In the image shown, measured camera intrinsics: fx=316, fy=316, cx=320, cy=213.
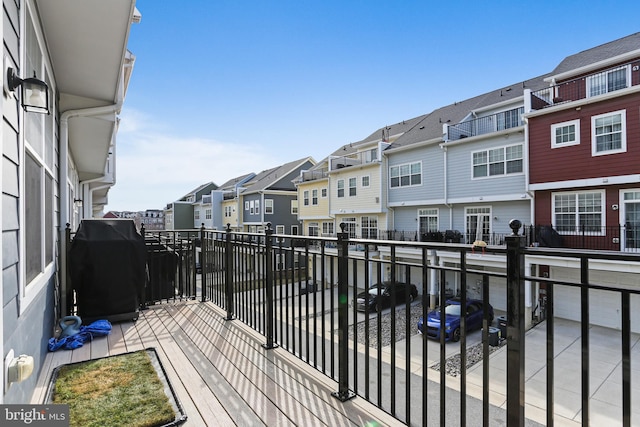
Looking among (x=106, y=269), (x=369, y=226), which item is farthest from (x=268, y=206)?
(x=106, y=269)

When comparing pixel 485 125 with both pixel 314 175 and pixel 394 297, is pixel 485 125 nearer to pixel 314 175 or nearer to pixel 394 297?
pixel 314 175

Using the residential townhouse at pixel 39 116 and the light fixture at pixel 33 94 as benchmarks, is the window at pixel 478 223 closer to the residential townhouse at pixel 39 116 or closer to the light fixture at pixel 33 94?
the residential townhouse at pixel 39 116

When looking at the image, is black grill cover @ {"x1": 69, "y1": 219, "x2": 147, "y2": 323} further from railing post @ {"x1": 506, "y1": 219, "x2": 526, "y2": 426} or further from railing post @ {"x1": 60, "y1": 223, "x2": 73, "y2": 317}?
railing post @ {"x1": 506, "y1": 219, "x2": 526, "y2": 426}

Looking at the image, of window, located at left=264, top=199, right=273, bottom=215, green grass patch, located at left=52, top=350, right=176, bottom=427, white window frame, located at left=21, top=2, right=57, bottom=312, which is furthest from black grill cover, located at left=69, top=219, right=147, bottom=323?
window, located at left=264, top=199, right=273, bottom=215

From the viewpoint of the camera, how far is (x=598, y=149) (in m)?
9.76

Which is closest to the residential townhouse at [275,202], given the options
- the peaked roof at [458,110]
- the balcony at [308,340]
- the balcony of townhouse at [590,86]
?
the peaked roof at [458,110]

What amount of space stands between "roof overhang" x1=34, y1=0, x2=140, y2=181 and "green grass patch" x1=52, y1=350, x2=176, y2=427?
2.73m

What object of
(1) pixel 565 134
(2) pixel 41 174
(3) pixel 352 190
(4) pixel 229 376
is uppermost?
(1) pixel 565 134

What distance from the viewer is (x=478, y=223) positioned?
13.1m

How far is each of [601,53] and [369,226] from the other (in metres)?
11.5

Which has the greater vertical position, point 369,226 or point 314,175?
point 314,175

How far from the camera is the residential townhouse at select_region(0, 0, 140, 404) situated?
63.9 inches

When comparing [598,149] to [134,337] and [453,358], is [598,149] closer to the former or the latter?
[453,358]

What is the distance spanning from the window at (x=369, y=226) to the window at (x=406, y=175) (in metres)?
2.22
